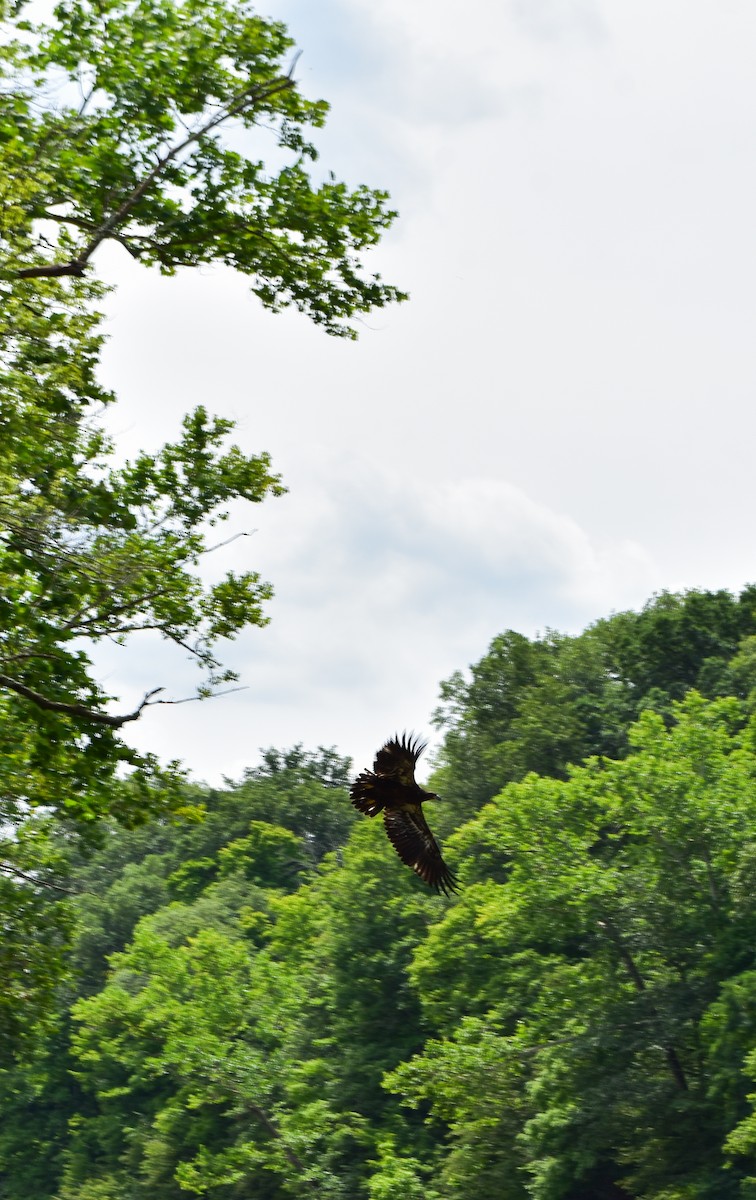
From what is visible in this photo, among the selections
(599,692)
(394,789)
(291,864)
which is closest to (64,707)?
(394,789)

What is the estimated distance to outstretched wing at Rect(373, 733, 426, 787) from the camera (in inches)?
412

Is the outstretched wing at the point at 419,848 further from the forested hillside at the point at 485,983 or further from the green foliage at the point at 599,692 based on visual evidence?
the green foliage at the point at 599,692

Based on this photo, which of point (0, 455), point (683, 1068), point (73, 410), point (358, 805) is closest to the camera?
point (358, 805)

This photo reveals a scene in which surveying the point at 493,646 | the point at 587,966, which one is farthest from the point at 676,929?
the point at 493,646

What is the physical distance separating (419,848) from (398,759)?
1621mm

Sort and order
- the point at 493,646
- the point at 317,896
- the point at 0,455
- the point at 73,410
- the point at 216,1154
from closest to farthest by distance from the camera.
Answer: the point at 0,455, the point at 73,410, the point at 216,1154, the point at 317,896, the point at 493,646

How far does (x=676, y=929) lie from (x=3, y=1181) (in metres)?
41.3

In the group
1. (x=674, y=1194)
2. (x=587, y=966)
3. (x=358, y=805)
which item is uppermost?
(x=587, y=966)

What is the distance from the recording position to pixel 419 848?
11.9 meters

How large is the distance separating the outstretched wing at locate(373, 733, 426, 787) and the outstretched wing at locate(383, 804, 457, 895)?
2.96 ft

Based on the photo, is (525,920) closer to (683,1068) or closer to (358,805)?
(683,1068)

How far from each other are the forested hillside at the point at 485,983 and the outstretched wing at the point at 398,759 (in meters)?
4.16

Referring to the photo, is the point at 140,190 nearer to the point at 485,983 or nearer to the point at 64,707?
the point at 64,707

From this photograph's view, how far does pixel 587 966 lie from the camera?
33.9 meters
